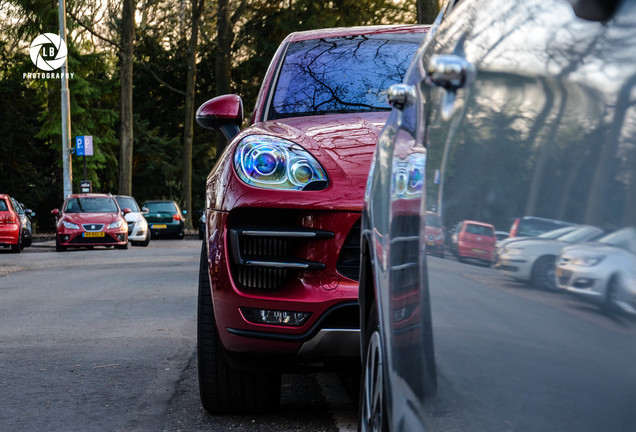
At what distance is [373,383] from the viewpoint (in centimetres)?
303

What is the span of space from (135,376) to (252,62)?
33780mm

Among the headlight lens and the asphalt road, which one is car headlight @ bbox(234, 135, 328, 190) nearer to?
the asphalt road

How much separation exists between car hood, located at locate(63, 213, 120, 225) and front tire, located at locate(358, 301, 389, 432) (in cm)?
2205

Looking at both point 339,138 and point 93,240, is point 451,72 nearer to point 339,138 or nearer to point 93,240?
point 339,138

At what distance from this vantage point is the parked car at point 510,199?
1409mm

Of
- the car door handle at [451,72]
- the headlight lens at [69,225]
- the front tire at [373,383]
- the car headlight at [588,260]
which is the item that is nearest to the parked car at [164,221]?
the headlight lens at [69,225]

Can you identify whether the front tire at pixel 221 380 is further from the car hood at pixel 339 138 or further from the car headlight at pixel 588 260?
the car headlight at pixel 588 260

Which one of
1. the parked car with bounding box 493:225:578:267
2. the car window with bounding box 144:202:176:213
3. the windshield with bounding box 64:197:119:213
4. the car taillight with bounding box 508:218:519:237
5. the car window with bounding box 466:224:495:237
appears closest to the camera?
the parked car with bounding box 493:225:578:267

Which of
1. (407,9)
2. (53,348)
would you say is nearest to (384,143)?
(53,348)

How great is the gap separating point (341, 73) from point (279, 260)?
1.71 meters

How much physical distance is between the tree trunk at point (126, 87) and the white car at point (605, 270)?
3476 cm

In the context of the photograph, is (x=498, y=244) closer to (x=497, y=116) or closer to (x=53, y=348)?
(x=497, y=116)

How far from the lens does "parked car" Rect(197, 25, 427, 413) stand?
13.5ft

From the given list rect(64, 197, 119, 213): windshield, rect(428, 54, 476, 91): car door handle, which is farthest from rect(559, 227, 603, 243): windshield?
rect(64, 197, 119, 213): windshield
